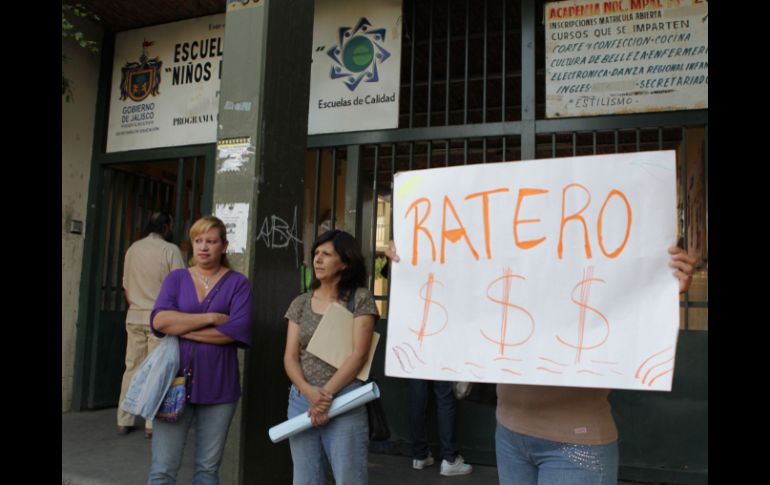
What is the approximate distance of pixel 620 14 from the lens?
183 inches

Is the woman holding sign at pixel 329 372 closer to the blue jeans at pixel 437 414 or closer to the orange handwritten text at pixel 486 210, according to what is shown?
the orange handwritten text at pixel 486 210

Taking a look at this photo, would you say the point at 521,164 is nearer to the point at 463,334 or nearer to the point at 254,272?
the point at 463,334

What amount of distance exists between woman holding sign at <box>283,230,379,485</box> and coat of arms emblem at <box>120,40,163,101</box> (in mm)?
4482

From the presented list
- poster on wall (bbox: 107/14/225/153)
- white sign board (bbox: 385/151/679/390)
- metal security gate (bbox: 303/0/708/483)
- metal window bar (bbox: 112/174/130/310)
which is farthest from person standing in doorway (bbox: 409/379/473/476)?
metal window bar (bbox: 112/174/130/310)

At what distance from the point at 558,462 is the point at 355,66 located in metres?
4.27

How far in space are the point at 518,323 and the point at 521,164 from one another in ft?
1.78

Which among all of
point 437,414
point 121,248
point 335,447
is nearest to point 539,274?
point 335,447

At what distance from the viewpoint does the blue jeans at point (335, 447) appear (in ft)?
8.32

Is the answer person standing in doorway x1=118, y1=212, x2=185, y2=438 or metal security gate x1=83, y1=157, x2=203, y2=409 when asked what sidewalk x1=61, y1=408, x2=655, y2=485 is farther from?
metal security gate x1=83, y1=157, x2=203, y2=409

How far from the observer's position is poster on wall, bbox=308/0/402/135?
5.27 m

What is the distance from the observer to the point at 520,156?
5359mm

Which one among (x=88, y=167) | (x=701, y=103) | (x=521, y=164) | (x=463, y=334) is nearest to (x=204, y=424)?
(x=463, y=334)

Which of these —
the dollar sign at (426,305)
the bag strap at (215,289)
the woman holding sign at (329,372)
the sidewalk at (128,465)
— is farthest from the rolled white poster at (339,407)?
the sidewalk at (128,465)

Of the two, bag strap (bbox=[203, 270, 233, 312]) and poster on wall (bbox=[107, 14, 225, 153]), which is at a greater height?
poster on wall (bbox=[107, 14, 225, 153])
